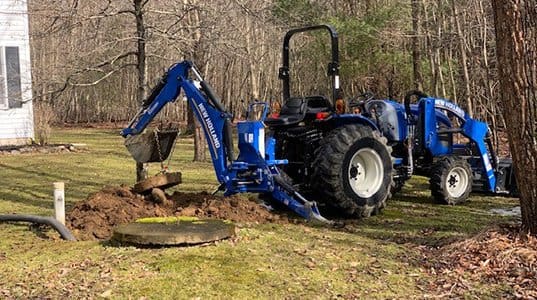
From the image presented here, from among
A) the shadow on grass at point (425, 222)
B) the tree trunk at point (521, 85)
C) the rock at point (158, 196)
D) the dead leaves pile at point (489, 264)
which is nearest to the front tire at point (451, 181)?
the shadow on grass at point (425, 222)

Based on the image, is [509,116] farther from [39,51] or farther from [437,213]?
[39,51]

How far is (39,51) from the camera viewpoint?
126 feet

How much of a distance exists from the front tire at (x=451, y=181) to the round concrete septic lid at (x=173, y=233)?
14.2ft

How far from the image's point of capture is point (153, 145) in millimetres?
8680

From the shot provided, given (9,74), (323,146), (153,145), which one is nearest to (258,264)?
(323,146)

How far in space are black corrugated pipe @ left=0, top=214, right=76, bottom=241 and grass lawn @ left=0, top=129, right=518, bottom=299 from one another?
0.11 metres

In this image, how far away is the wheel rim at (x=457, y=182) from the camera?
10084 millimetres

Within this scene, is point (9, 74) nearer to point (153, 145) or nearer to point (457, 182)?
point (153, 145)

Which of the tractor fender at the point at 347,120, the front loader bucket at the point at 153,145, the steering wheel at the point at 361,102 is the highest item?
the steering wheel at the point at 361,102

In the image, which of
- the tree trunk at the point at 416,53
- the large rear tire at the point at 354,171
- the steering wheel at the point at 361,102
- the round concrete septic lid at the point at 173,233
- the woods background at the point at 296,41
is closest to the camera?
the round concrete septic lid at the point at 173,233

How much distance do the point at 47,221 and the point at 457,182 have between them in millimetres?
6189

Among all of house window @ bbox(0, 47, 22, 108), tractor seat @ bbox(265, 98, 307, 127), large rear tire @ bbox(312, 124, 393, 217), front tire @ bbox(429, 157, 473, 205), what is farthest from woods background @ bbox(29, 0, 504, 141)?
front tire @ bbox(429, 157, 473, 205)

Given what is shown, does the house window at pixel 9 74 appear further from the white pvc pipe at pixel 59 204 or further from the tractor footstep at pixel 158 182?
the white pvc pipe at pixel 59 204

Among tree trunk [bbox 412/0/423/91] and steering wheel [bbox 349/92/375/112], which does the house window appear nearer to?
tree trunk [bbox 412/0/423/91]
